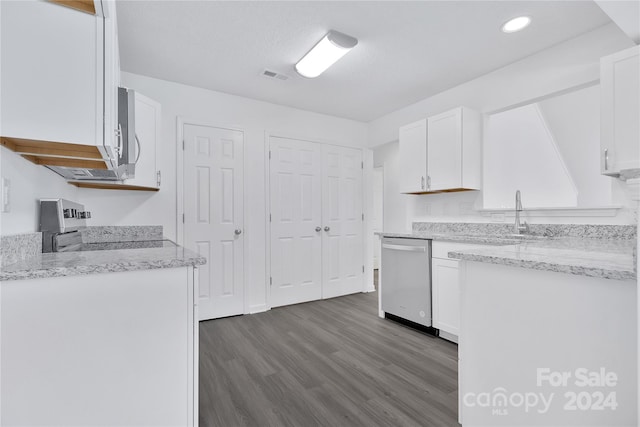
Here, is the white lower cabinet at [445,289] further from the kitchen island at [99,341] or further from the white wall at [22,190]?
the white wall at [22,190]

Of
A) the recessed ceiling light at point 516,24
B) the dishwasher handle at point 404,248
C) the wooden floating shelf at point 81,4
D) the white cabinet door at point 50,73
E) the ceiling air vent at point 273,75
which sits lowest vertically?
the dishwasher handle at point 404,248

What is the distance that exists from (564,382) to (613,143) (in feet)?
5.41

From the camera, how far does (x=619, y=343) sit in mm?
895

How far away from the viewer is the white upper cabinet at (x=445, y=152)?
2906mm

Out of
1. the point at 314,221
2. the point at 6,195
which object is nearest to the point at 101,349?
the point at 6,195

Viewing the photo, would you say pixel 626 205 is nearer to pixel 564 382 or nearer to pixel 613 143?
pixel 613 143

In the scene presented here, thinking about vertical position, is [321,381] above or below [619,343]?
below

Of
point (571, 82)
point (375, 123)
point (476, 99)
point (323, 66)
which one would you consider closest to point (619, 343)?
point (571, 82)

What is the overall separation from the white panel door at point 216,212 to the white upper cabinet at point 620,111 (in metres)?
3.05

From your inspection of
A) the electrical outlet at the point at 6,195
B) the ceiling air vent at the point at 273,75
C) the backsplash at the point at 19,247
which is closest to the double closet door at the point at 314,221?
the ceiling air vent at the point at 273,75

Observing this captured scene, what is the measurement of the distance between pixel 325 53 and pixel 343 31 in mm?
233

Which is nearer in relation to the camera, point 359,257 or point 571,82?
point 571,82

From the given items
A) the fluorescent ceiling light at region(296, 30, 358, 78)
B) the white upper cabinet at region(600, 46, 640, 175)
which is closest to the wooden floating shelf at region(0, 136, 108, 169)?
the fluorescent ceiling light at region(296, 30, 358, 78)

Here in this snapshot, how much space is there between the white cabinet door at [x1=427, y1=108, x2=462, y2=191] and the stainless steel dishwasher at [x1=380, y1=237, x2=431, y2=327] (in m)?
0.68
